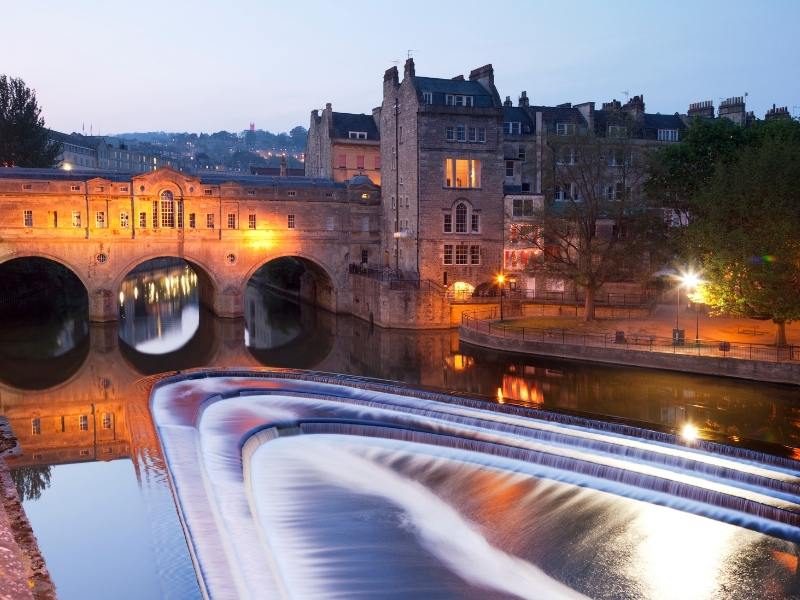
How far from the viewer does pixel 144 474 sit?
76.4 ft

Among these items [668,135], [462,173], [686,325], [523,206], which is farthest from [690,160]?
[668,135]

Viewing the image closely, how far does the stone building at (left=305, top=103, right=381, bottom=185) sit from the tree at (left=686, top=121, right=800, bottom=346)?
32.8m

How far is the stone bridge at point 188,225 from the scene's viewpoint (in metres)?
49.8

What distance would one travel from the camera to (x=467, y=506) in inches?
811

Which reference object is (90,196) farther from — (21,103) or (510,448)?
(510,448)

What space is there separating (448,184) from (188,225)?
16.6 meters

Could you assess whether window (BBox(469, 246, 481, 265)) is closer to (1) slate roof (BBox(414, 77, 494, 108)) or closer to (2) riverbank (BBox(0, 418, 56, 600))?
(1) slate roof (BBox(414, 77, 494, 108))

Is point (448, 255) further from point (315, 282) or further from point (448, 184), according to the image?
point (315, 282)

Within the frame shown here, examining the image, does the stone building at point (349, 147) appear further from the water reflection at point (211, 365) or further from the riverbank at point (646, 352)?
the riverbank at point (646, 352)

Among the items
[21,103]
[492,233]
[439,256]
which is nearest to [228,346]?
[439,256]

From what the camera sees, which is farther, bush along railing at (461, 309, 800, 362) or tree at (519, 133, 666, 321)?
tree at (519, 133, 666, 321)

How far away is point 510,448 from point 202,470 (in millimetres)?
8607

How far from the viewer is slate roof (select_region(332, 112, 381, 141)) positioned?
67.1m

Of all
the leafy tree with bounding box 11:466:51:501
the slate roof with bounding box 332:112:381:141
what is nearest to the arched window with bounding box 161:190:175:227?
the slate roof with bounding box 332:112:381:141
